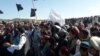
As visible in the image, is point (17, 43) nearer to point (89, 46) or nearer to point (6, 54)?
point (6, 54)

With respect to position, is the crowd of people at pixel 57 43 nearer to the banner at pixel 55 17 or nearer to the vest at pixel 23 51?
the vest at pixel 23 51

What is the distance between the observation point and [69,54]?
611cm

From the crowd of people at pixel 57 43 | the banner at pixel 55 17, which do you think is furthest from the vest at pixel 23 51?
the banner at pixel 55 17

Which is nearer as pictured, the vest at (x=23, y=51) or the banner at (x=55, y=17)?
the vest at (x=23, y=51)

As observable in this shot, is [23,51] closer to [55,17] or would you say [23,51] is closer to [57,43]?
[57,43]

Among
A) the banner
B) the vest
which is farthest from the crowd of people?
the banner

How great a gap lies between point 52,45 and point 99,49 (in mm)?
2813

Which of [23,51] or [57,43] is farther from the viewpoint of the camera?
[23,51]

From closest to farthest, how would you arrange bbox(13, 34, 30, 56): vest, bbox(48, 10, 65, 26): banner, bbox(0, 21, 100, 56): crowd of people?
bbox(0, 21, 100, 56): crowd of people → bbox(13, 34, 30, 56): vest → bbox(48, 10, 65, 26): banner

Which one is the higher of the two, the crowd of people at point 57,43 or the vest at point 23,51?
the crowd of people at point 57,43

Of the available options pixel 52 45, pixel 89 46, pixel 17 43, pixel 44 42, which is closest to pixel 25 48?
pixel 17 43

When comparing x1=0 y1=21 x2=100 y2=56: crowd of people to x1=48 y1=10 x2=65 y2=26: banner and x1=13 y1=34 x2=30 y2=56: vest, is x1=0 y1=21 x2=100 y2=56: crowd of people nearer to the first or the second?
x1=13 y1=34 x2=30 y2=56: vest

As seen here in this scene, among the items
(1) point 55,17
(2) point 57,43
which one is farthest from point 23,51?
(1) point 55,17

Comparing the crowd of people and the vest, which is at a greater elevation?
the crowd of people
